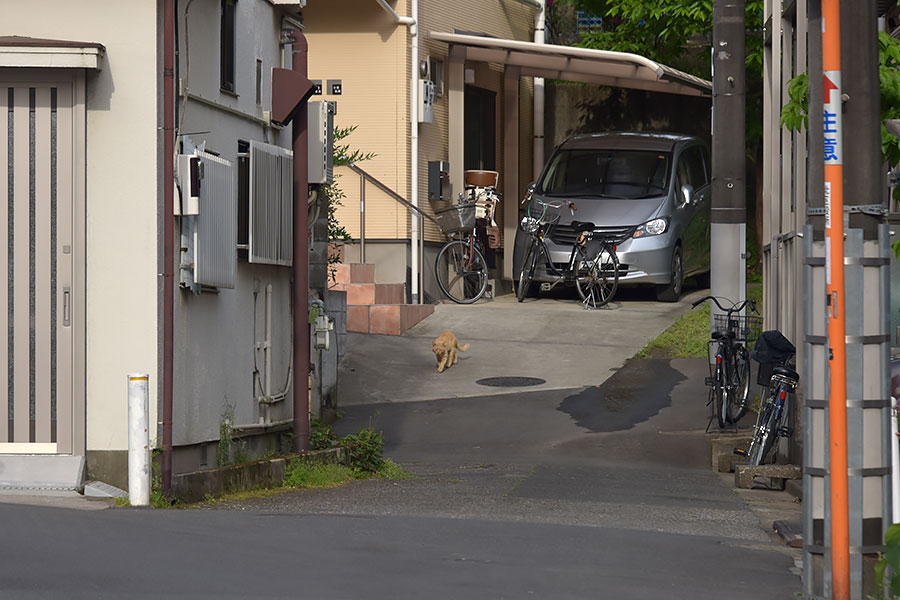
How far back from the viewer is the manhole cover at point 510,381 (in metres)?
17.8

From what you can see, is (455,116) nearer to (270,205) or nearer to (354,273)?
(354,273)

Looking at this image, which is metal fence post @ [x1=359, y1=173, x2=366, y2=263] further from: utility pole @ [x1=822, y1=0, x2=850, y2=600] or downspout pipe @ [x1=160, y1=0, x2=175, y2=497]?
utility pole @ [x1=822, y1=0, x2=850, y2=600]

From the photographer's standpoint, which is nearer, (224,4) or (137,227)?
(137,227)

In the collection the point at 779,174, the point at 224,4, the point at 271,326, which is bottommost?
→ the point at 271,326

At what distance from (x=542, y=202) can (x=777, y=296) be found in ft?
30.4

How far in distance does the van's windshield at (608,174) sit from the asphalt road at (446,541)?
10.5 metres

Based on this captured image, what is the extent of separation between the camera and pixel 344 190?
2331 centimetres

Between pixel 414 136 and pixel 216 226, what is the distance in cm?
1266

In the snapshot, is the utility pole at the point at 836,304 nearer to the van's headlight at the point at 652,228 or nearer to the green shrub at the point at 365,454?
the green shrub at the point at 365,454

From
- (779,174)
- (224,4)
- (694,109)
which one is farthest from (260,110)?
(694,109)

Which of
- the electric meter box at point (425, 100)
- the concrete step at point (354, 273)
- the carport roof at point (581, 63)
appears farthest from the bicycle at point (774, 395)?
the electric meter box at point (425, 100)

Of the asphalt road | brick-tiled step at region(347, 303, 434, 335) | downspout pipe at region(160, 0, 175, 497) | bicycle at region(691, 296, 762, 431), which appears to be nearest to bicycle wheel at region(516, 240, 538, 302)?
brick-tiled step at region(347, 303, 434, 335)

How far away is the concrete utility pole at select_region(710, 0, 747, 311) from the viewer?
50.3 feet

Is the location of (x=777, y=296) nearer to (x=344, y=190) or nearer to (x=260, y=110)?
(x=260, y=110)
